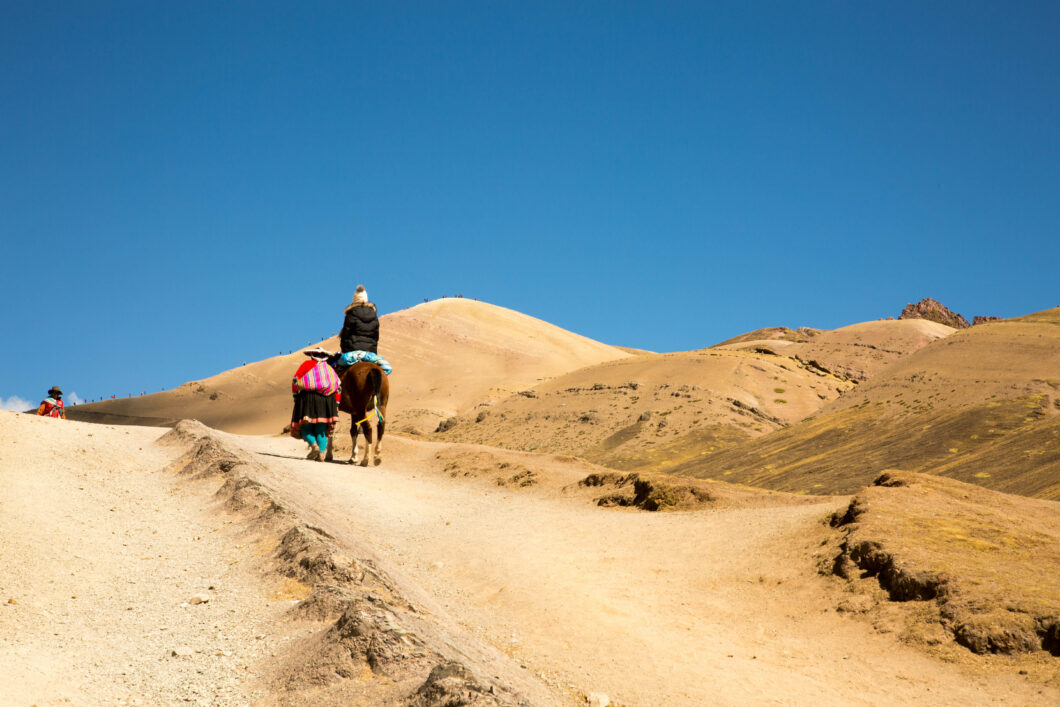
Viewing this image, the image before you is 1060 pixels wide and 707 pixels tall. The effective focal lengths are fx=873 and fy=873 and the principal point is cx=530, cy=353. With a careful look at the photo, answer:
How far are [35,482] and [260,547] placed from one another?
4.46 metres

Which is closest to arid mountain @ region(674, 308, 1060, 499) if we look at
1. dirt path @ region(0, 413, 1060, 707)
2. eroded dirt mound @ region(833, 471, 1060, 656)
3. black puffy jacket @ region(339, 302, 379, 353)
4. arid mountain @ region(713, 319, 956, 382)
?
eroded dirt mound @ region(833, 471, 1060, 656)

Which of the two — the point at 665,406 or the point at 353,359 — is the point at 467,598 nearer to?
the point at 353,359

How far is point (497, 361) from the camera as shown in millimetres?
75688

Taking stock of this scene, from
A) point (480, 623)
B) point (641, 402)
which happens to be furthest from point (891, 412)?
point (480, 623)

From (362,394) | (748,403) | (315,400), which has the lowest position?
(315,400)

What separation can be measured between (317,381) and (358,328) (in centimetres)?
161

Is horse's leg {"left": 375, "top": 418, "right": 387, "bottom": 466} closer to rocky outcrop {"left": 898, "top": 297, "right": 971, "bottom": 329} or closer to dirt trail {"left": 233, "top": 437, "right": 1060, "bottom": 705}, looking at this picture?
dirt trail {"left": 233, "top": 437, "right": 1060, "bottom": 705}

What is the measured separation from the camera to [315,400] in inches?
706

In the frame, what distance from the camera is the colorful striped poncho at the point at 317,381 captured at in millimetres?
17812

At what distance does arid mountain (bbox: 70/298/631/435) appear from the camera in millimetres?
63156

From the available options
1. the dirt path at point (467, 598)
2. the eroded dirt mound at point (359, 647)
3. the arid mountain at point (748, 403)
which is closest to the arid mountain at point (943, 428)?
the arid mountain at point (748, 403)

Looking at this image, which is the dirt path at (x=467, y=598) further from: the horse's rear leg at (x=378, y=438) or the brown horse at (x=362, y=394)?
the horse's rear leg at (x=378, y=438)

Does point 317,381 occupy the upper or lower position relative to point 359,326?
lower

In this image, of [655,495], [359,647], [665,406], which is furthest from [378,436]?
[665,406]
